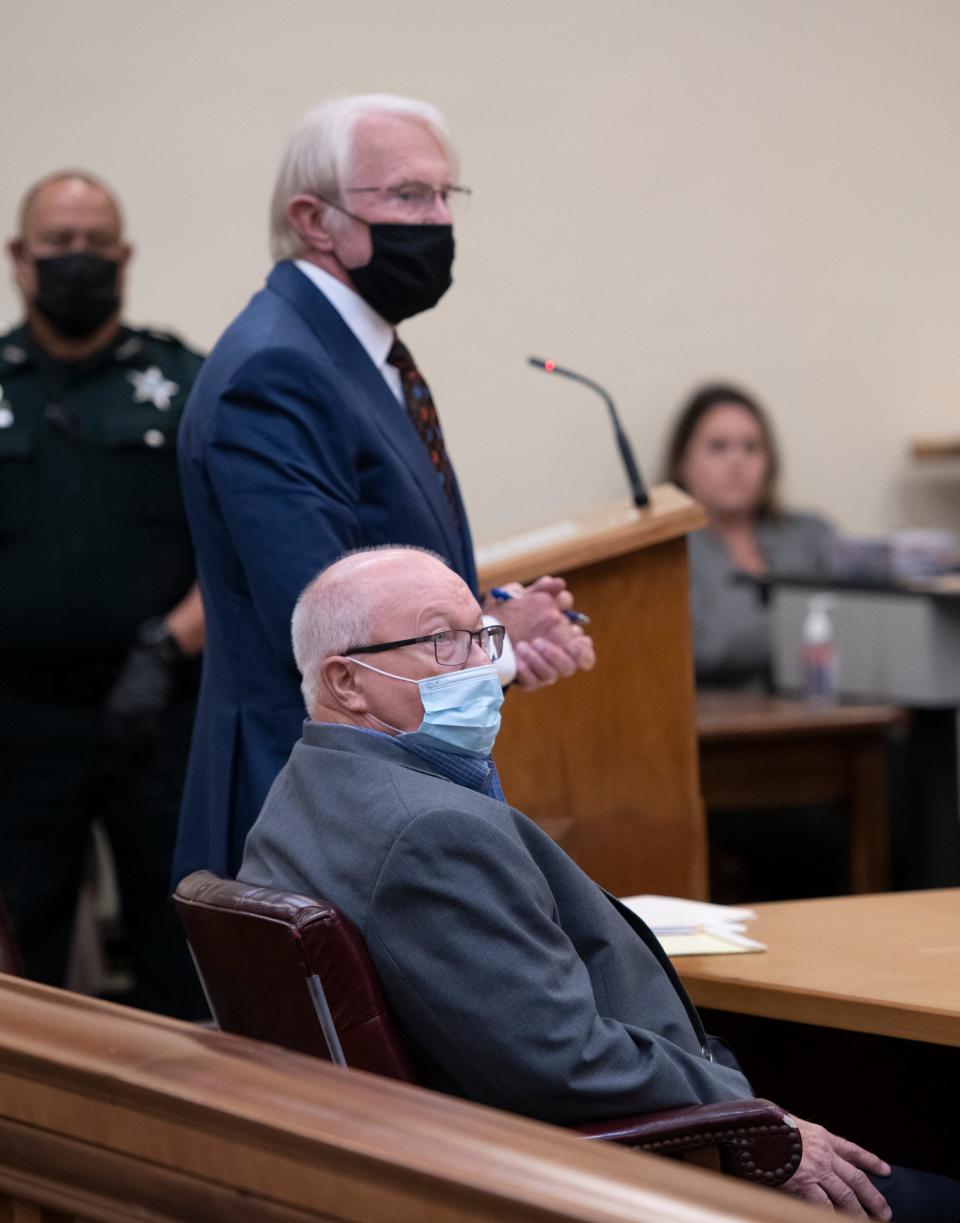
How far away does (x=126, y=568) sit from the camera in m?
3.25

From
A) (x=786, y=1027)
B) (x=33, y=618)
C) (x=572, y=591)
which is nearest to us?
(x=786, y=1027)

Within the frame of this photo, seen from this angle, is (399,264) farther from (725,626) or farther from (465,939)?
(725,626)

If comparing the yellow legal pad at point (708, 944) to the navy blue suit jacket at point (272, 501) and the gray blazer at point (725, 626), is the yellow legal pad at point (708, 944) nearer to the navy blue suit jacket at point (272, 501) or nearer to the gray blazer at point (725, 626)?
the navy blue suit jacket at point (272, 501)

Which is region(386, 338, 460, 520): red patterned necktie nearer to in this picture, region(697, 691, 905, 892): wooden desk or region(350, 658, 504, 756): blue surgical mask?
region(350, 658, 504, 756): blue surgical mask

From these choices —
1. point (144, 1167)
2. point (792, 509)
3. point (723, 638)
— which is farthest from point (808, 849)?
point (144, 1167)

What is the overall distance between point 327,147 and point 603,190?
3209 mm

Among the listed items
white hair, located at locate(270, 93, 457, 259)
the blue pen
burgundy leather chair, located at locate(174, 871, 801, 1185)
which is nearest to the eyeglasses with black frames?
burgundy leather chair, located at locate(174, 871, 801, 1185)

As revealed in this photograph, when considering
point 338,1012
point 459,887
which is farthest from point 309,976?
point 459,887

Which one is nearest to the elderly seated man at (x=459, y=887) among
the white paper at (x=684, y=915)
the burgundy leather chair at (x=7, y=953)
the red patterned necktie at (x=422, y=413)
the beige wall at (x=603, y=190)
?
the white paper at (x=684, y=915)

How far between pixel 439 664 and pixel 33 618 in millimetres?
1671

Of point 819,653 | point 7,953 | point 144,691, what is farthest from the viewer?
point 819,653

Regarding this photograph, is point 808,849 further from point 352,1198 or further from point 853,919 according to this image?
point 352,1198

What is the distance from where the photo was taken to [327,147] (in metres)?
2.23

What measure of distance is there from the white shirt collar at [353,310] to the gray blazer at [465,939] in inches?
29.9
